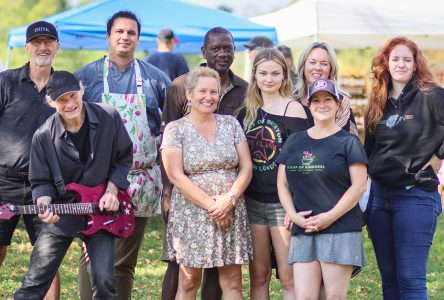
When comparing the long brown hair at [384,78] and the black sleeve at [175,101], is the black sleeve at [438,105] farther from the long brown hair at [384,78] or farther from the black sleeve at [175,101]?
the black sleeve at [175,101]

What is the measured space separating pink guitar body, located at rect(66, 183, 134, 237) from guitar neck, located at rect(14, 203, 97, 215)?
45 mm

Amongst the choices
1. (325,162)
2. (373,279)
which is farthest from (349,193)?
(373,279)

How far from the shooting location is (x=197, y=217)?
5516mm

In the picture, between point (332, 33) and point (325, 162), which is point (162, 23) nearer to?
point (332, 33)

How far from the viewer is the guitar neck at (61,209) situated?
5176mm

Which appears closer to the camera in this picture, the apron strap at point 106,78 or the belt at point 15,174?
the belt at point 15,174

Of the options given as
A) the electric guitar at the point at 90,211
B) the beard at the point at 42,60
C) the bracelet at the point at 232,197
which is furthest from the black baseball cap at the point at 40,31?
the bracelet at the point at 232,197

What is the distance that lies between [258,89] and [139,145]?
979 millimetres

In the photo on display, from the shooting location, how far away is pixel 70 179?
538 cm

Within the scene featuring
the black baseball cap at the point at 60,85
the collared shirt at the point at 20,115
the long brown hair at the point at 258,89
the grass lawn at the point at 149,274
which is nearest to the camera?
the black baseball cap at the point at 60,85

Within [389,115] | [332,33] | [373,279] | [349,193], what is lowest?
[373,279]

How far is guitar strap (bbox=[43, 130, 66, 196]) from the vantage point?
5.28m

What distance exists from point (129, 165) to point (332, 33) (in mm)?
7531

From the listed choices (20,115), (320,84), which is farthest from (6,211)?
(320,84)
